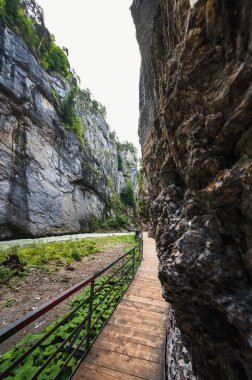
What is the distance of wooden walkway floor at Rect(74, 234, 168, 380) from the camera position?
266 centimetres

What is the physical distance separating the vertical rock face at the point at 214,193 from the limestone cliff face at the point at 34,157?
16.1 meters

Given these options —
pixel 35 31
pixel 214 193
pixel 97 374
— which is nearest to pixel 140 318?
pixel 97 374

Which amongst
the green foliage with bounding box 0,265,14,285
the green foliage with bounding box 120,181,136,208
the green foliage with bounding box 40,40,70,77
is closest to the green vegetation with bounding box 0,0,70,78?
the green foliage with bounding box 40,40,70,77

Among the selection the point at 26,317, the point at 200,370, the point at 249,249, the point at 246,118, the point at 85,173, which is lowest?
the point at 200,370

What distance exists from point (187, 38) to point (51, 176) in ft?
66.7

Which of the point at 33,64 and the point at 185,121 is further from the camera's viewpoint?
the point at 33,64

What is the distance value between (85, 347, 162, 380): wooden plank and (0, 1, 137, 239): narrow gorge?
1455cm

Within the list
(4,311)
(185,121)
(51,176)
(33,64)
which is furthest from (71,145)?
(185,121)

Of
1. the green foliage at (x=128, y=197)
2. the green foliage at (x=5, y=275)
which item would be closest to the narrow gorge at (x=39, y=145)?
the green foliage at (x=5, y=275)

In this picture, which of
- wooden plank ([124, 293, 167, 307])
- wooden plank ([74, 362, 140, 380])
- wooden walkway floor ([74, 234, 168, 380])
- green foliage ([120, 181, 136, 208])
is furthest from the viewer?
green foliage ([120, 181, 136, 208])

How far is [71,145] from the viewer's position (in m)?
25.0

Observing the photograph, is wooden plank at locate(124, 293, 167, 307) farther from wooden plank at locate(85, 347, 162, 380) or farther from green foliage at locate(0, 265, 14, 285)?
green foliage at locate(0, 265, 14, 285)

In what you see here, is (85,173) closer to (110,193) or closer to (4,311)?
(110,193)

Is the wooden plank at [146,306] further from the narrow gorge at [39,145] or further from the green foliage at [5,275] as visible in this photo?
the narrow gorge at [39,145]
